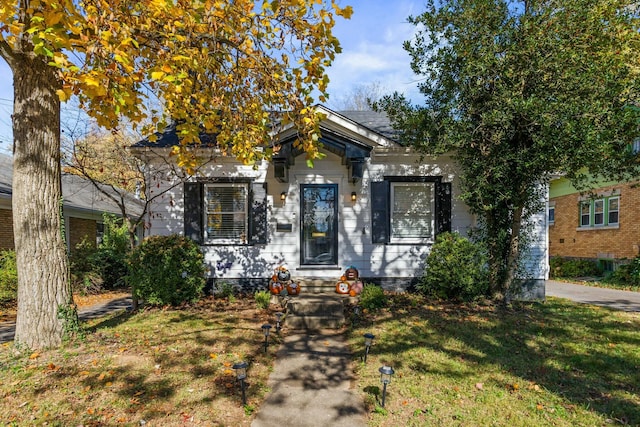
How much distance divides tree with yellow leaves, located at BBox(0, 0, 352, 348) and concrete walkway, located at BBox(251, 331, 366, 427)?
9.09 ft

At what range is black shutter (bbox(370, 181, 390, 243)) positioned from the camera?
8055 millimetres

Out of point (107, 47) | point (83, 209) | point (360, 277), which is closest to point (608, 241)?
point (360, 277)

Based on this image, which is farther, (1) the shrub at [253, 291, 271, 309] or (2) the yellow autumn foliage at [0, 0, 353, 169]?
(1) the shrub at [253, 291, 271, 309]

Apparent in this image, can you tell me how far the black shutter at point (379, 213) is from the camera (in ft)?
26.4

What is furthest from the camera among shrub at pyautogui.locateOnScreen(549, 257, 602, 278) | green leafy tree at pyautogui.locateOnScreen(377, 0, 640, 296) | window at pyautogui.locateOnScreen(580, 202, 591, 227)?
window at pyautogui.locateOnScreen(580, 202, 591, 227)

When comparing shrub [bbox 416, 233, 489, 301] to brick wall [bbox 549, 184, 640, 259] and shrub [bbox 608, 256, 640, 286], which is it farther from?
brick wall [bbox 549, 184, 640, 259]

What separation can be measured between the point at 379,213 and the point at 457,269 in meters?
2.14

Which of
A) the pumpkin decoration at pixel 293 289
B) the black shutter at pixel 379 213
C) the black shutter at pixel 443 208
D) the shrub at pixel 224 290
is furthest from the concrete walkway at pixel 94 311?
the black shutter at pixel 443 208

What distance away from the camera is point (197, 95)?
5.32 meters

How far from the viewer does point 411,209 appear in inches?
326

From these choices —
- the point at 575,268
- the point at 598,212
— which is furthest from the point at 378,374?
the point at 598,212

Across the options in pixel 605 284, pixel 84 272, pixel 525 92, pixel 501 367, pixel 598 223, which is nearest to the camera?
pixel 501 367

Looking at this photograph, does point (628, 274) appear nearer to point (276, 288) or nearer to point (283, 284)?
point (283, 284)

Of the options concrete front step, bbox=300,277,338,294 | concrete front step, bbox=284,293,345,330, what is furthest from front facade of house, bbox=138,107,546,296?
concrete front step, bbox=284,293,345,330
